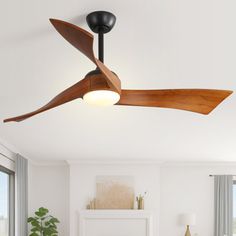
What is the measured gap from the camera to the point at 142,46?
2912mm

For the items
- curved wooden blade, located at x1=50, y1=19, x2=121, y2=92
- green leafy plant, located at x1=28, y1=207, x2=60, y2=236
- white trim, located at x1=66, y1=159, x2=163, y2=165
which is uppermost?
curved wooden blade, located at x1=50, y1=19, x2=121, y2=92

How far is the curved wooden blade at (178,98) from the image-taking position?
241 centimetres

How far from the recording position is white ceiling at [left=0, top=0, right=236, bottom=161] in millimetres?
2402

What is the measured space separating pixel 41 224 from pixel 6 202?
1.38 meters

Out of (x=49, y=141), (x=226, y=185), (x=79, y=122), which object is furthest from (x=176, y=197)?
(x=79, y=122)

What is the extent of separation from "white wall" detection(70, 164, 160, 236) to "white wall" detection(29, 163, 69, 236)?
0.31 metres

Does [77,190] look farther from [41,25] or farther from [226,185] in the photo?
[41,25]

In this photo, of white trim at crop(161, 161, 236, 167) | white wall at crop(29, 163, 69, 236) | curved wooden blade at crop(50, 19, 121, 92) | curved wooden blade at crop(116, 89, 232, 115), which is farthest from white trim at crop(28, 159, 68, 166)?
curved wooden blade at crop(50, 19, 121, 92)

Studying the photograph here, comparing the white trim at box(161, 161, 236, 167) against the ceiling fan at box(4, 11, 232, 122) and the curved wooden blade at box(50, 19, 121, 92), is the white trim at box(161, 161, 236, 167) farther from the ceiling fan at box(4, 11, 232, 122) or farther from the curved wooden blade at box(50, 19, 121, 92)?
the curved wooden blade at box(50, 19, 121, 92)

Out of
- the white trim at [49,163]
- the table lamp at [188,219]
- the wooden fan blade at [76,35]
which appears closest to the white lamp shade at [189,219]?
the table lamp at [188,219]

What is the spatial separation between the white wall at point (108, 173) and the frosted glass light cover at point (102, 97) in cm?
670

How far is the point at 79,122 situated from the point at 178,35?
8.55 feet

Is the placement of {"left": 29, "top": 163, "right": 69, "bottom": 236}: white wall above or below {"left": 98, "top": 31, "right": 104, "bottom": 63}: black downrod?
below

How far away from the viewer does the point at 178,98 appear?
248 centimetres
